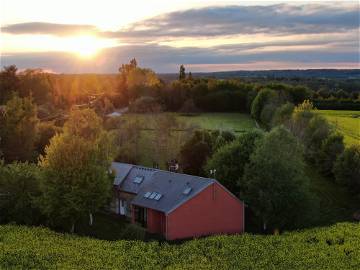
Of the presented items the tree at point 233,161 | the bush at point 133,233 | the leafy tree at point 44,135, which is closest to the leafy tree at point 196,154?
the tree at point 233,161

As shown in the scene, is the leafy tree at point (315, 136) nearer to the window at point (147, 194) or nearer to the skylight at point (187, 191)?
the skylight at point (187, 191)

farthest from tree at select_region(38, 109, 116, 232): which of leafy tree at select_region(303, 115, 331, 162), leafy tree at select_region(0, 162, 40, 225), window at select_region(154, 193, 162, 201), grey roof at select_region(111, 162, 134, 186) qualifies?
leafy tree at select_region(303, 115, 331, 162)

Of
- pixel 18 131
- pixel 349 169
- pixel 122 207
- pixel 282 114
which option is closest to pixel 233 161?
pixel 122 207

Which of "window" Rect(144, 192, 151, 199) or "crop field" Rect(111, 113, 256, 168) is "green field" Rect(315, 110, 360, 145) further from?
"window" Rect(144, 192, 151, 199)

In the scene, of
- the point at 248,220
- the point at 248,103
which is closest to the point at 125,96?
the point at 248,103

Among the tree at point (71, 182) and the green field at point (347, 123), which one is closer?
the tree at point (71, 182)

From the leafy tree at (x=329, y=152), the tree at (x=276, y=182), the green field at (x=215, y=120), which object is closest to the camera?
the tree at (x=276, y=182)

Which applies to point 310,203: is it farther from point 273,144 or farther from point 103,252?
point 103,252
